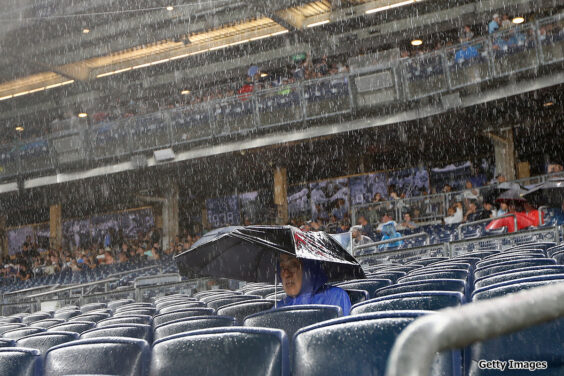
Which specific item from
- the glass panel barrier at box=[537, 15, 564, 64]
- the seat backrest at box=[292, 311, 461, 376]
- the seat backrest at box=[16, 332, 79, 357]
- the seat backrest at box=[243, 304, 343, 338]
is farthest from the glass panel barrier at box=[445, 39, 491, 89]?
the seat backrest at box=[292, 311, 461, 376]

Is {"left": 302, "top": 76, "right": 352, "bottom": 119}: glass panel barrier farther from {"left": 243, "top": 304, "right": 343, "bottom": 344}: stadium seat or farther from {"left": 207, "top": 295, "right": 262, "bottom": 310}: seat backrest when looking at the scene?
{"left": 243, "top": 304, "right": 343, "bottom": 344}: stadium seat

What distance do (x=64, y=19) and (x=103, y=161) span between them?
4.31m

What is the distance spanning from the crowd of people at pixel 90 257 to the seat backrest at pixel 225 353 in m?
15.6

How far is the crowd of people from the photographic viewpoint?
19.7 meters

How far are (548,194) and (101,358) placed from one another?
880cm

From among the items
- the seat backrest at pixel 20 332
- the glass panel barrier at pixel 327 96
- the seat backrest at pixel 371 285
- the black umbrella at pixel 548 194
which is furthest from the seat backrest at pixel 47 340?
the glass panel barrier at pixel 327 96

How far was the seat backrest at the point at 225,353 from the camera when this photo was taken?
2.42m

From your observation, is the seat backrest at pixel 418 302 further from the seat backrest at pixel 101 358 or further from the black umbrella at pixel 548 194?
the black umbrella at pixel 548 194

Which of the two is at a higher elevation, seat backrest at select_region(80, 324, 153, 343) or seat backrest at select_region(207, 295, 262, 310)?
seat backrest at select_region(80, 324, 153, 343)

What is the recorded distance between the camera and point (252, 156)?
18109 millimetres

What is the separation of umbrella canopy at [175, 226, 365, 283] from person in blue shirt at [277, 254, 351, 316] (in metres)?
0.10

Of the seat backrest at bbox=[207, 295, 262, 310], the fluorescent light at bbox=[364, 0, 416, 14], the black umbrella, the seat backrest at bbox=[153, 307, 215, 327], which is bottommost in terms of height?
the seat backrest at bbox=[207, 295, 262, 310]

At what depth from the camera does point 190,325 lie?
351 cm

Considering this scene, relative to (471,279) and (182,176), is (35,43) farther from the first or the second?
(471,279)
